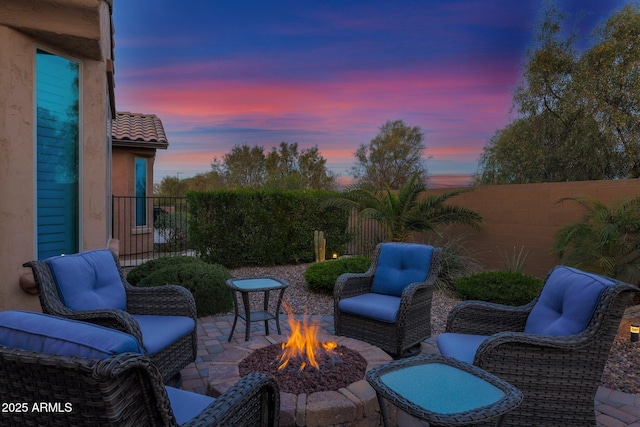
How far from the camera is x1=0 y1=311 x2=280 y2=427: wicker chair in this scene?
1.10 m

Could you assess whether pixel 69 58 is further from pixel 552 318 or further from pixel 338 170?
pixel 338 170

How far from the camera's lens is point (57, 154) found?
14.8 ft

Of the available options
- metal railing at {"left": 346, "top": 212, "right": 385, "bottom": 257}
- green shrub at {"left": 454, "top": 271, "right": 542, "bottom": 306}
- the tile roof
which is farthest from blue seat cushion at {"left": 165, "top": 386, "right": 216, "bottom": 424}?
the tile roof

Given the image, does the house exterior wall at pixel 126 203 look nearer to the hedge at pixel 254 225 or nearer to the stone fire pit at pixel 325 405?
the hedge at pixel 254 225

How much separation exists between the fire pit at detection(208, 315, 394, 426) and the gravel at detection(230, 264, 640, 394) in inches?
66.9

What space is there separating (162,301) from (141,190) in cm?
867

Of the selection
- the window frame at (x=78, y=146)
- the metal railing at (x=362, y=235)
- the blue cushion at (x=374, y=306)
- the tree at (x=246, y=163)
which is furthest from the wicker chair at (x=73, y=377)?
the tree at (x=246, y=163)

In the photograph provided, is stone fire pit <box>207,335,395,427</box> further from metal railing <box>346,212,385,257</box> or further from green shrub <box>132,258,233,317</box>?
metal railing <box>346,212,385,257</box>

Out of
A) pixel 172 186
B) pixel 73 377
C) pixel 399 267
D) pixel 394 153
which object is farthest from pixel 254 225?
pixel 172 186

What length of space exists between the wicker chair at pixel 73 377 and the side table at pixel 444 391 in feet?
3.46

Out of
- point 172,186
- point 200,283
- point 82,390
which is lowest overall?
point 200,283

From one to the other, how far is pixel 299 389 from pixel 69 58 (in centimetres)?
458

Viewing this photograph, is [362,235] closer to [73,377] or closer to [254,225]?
[254,225]

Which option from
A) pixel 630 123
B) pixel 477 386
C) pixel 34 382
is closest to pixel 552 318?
pixel 477 386
